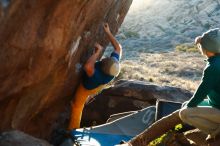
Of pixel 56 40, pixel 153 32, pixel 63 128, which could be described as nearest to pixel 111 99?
pixel 63 128

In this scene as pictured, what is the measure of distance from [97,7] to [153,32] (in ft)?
161

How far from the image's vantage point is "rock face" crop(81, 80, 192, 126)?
720 inches

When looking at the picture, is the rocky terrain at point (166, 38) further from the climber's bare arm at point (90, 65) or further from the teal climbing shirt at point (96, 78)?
the climber's bare arm at point (90, 65)

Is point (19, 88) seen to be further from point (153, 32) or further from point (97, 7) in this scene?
point (153, 32)

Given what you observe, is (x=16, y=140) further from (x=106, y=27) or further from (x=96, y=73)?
(x=106, y=27)

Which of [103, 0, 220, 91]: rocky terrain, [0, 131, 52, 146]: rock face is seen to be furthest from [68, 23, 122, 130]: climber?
[103, 0, 220, 91]: rocky terrain

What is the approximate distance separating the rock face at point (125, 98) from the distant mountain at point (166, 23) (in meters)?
33.9

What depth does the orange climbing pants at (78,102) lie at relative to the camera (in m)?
13.1

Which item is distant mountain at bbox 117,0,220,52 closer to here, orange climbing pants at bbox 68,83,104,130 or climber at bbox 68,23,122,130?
orange climbing pants at bbox 68,83,104,130

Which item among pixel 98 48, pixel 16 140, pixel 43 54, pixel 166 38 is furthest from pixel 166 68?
pixel 16 140

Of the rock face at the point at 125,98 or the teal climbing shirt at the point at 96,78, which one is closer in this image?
the teal climbing shirt at the point at 96,78

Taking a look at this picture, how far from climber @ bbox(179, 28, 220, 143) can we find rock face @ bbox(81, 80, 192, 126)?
9.49 m

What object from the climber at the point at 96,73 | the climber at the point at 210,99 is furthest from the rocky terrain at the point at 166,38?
the climber at the point at 210,99

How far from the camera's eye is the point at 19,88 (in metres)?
9.60
